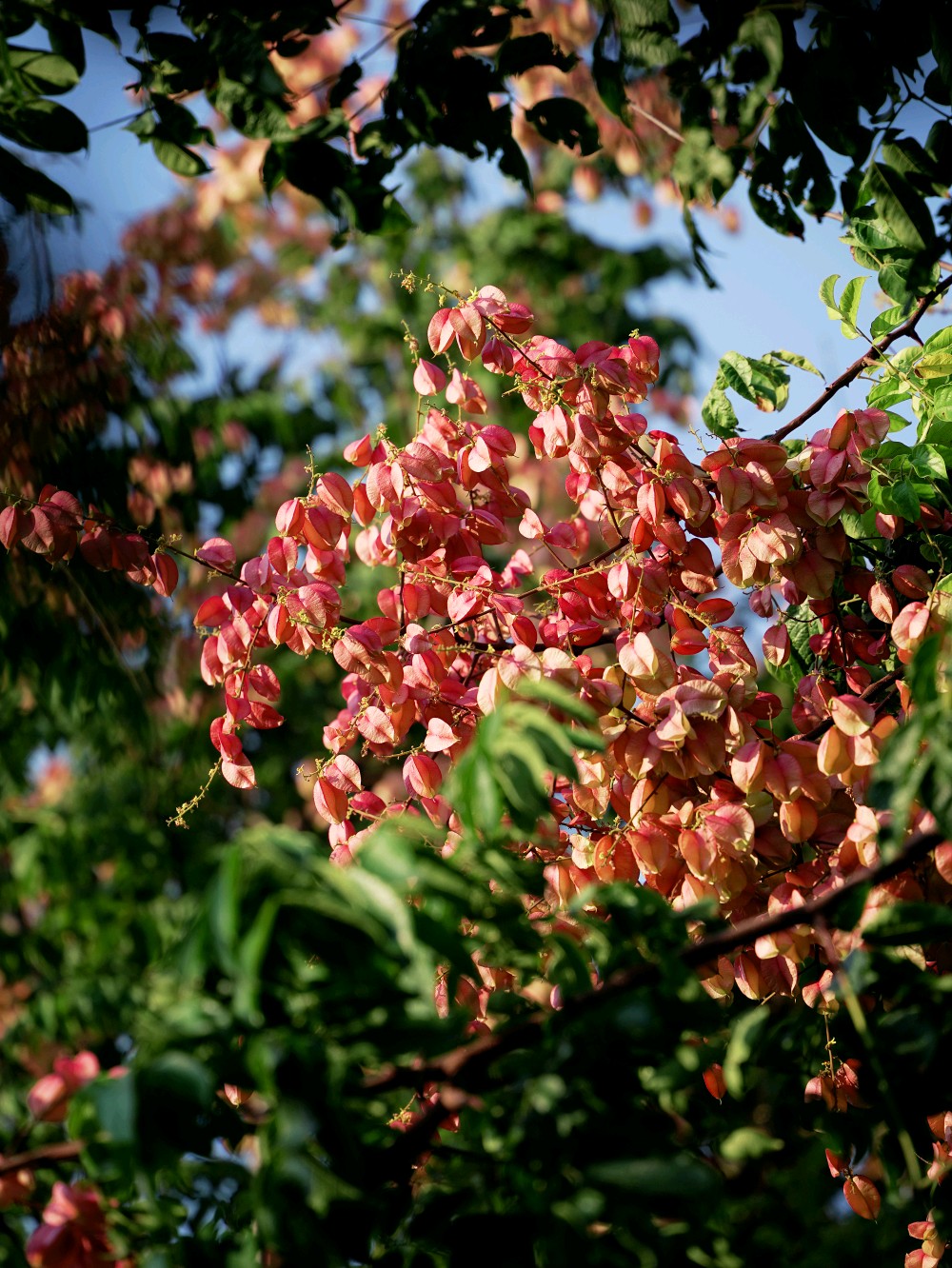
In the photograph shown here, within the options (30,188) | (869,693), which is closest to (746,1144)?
(869,693)

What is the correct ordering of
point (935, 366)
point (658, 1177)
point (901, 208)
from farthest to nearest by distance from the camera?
point (935, 366) < point (901, 208) < point (658, 1177)

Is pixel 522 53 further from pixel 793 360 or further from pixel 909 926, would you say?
pixel 909 926

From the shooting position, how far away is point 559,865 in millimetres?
1090

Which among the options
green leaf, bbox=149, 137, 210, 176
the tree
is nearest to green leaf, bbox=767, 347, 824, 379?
the tree

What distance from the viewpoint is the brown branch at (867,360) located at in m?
1.22

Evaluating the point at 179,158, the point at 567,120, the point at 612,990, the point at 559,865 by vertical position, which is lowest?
the point at 559,865

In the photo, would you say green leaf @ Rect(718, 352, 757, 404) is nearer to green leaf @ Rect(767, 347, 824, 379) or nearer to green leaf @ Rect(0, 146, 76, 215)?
green leaf @ Rect(767, 347, 824, 379)

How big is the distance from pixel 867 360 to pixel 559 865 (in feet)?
2.17

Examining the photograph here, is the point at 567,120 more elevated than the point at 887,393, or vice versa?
the point at 567,120

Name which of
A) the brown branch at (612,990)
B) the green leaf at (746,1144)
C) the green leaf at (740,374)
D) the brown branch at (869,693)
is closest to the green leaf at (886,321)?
the green leaf at (740,374)

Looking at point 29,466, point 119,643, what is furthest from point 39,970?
point 29,466

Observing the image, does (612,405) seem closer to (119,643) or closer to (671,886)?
(671,886)

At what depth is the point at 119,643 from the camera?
7.07 feet

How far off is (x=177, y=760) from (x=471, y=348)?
231cm
